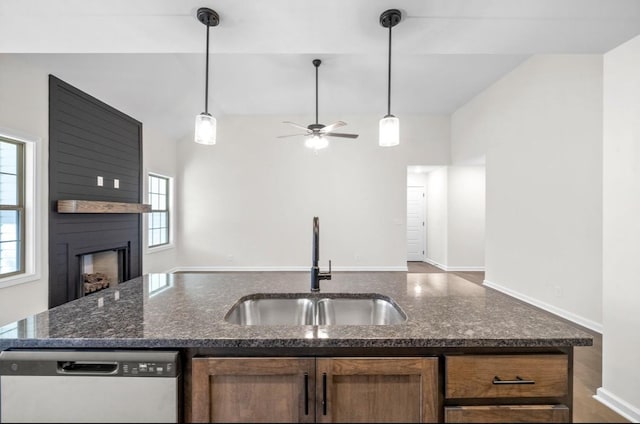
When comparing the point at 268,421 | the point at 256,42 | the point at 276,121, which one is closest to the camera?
the point at 268,421

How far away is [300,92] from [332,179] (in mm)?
1771

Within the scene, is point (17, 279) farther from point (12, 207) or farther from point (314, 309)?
point (314, 309)

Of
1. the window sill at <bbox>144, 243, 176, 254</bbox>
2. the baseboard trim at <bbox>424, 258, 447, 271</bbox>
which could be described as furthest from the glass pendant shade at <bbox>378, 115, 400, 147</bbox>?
the baseboard trim at <bbox>424, 258, 447, 271</bbox>

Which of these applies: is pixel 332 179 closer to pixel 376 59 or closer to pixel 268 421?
pixel 376 59

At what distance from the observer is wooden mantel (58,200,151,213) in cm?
308

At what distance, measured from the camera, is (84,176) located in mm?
3506

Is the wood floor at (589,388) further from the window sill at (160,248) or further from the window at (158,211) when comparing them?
the window at (158,211)

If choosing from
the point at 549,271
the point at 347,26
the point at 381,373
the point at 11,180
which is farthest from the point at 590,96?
the point at 11,180

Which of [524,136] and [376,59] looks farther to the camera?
[524,136]

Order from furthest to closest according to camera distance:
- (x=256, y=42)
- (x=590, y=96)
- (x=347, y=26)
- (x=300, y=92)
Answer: (x=300, y=92)
(x=590, y=96)
(x=256, y=42)
(x=347, y=26)

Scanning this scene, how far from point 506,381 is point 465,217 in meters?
5.40

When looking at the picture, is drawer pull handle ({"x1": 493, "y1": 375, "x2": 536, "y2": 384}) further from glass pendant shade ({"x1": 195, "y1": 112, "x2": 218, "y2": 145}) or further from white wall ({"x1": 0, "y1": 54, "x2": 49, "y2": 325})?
white wall ({"x1": 0, "y1": 54, "x2": 49, "y2": 325})

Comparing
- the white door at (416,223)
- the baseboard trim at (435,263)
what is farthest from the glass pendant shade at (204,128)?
the white door at (416,223)

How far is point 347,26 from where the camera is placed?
162cm
